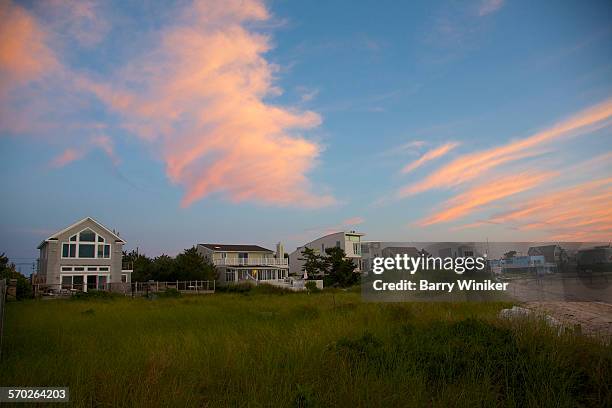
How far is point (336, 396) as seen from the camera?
5781mm

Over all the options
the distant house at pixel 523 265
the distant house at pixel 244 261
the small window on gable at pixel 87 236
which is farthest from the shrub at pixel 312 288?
the distant house at pixel 523 265

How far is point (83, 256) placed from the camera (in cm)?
3847

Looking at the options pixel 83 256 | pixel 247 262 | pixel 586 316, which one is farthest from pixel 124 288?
pixel 586 316

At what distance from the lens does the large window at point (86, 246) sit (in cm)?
3803

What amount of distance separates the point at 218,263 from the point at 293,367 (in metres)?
49.2

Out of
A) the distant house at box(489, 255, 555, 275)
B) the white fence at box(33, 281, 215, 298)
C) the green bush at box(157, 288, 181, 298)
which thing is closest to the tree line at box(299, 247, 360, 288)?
the white fence at box(33, 281, 215, 298)

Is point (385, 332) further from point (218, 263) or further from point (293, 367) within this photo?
point (218, 263)

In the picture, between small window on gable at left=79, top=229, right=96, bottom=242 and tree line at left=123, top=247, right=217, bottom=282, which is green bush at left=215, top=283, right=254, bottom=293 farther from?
small window on gable at left=79, top=229, right=96, bottom=242

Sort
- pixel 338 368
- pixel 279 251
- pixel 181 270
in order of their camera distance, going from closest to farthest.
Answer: pixel 338 368
pixel 181 270
pixel 279 251

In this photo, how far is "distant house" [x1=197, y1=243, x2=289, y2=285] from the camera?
5397 centimetres
